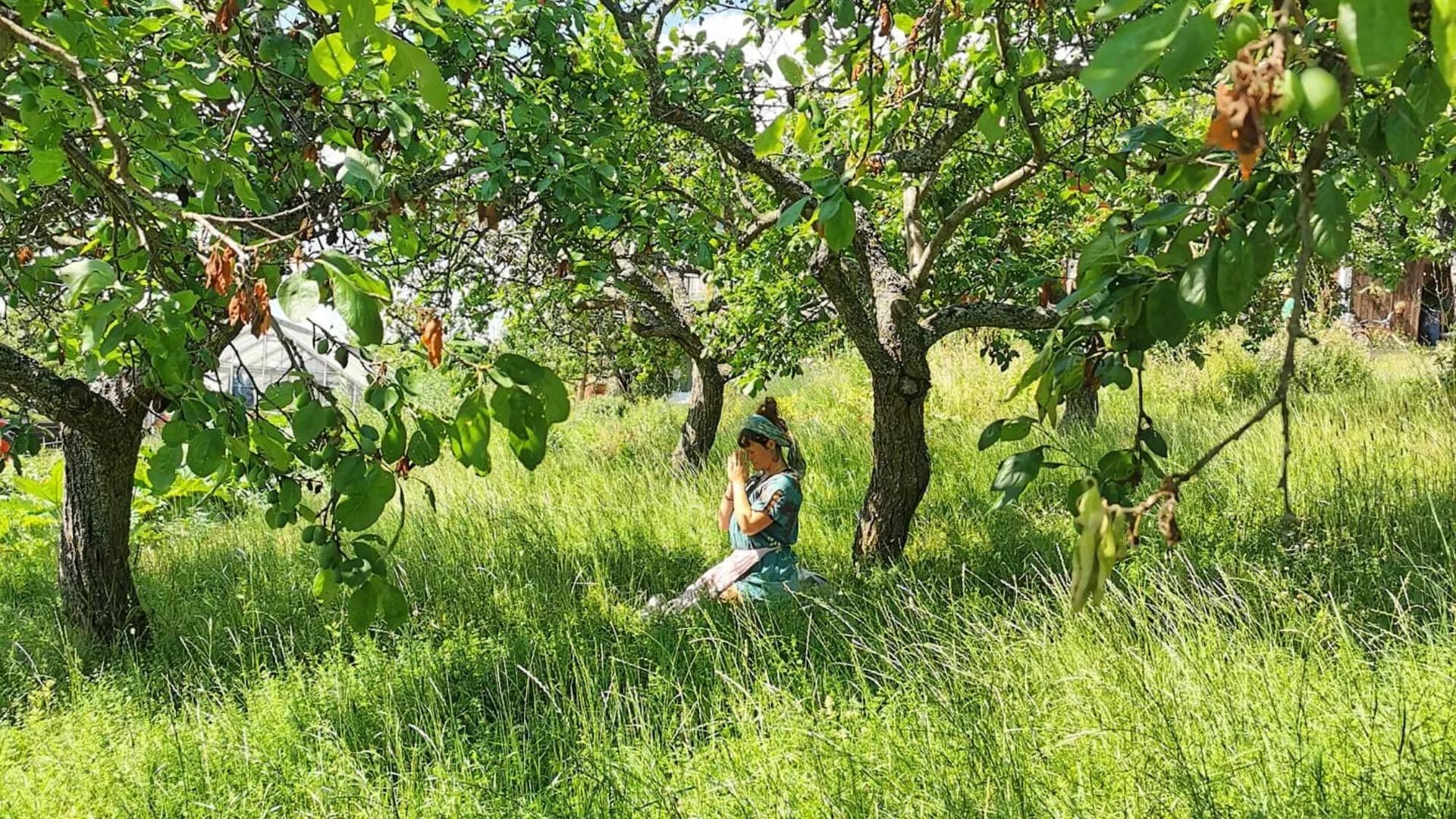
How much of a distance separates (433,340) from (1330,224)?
1076mm

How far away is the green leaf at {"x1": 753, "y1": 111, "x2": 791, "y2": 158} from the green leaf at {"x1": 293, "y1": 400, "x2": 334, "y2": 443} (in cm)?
69

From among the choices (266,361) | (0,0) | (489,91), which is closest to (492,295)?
(489,91)

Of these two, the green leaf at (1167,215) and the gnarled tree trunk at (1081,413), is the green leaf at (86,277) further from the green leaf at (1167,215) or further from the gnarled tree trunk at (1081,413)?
the gnarled tree trunk at (1081,413)

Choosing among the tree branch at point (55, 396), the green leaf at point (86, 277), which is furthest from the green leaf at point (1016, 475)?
the tree branch at point (55, 396)

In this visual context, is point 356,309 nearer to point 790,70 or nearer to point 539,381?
point 539,381

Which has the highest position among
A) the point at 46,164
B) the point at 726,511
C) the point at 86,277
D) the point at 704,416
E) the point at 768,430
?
the point at 46,164

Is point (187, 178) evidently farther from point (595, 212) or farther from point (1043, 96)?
point (1043, 96)

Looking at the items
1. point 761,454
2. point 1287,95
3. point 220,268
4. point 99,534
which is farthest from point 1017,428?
point 99,534

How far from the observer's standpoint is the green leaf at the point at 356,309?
848 millimetres

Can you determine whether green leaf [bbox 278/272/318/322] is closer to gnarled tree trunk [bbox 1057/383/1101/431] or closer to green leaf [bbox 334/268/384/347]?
green leaf [bbox 334/268/384/347]

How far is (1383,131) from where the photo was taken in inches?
33.2

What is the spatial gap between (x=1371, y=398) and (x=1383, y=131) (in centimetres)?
755

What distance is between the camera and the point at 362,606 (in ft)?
4.34

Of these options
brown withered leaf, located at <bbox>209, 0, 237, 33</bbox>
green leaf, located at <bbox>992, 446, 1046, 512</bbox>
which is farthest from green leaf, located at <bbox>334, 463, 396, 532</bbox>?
brown withered leaf, located at <bbox>209, 0, 237, 33</bbox>
